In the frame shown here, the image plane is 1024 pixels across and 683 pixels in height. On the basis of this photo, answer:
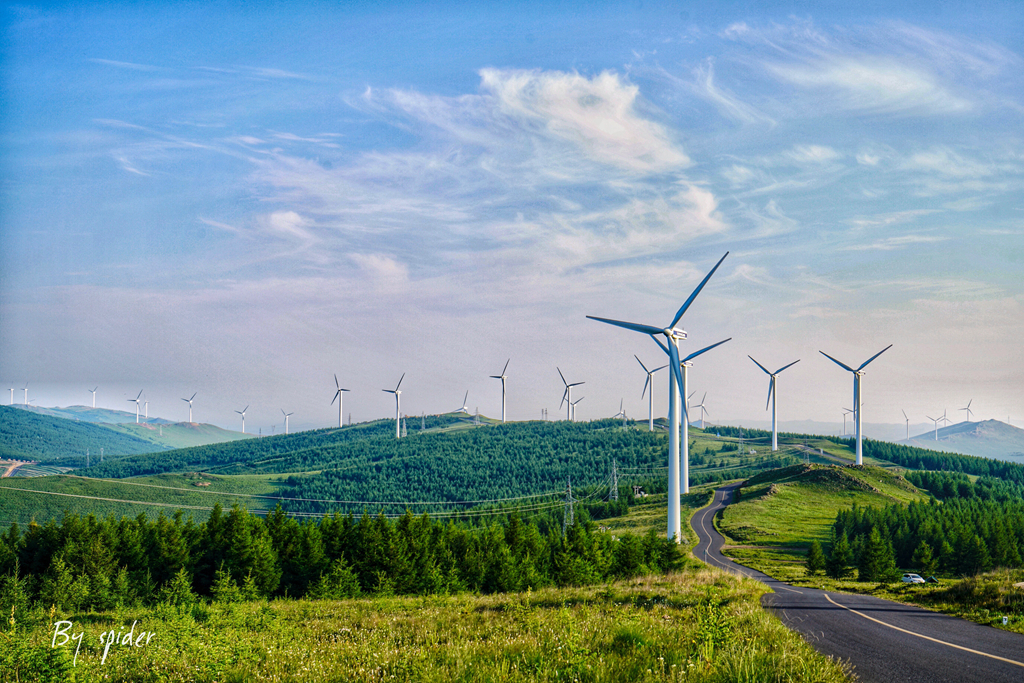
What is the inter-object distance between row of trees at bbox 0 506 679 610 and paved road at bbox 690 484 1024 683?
1842 inches

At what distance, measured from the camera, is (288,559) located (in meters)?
81.8

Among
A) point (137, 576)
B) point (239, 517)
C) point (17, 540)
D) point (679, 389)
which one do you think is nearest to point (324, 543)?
point (239, 517)

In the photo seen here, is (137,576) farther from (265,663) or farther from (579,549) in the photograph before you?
(265,663)

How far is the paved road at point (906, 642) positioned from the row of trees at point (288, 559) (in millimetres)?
46786

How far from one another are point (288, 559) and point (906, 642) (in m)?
76.6

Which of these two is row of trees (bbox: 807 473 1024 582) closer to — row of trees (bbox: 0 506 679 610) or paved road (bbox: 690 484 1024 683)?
row of trees (bbox: 0 506 679 610)

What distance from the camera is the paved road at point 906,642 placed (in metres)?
15.4

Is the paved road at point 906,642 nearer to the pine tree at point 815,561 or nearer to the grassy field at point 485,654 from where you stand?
the grassy field at point 485,654

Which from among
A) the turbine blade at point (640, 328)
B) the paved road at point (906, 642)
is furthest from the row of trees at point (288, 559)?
the paved road at point (906, 642)

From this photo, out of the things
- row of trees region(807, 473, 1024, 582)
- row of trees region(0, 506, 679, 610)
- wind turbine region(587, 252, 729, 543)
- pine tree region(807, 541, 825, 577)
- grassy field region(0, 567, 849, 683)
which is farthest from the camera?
row of trees region(807, 473, 1024, 582)

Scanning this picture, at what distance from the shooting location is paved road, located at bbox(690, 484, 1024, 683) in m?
15.4

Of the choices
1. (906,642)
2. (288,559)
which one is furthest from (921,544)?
(906,642)

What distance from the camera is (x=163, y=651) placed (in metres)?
16.7

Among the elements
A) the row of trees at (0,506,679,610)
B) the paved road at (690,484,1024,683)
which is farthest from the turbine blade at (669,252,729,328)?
the paved road at (690,484,1024,683)
